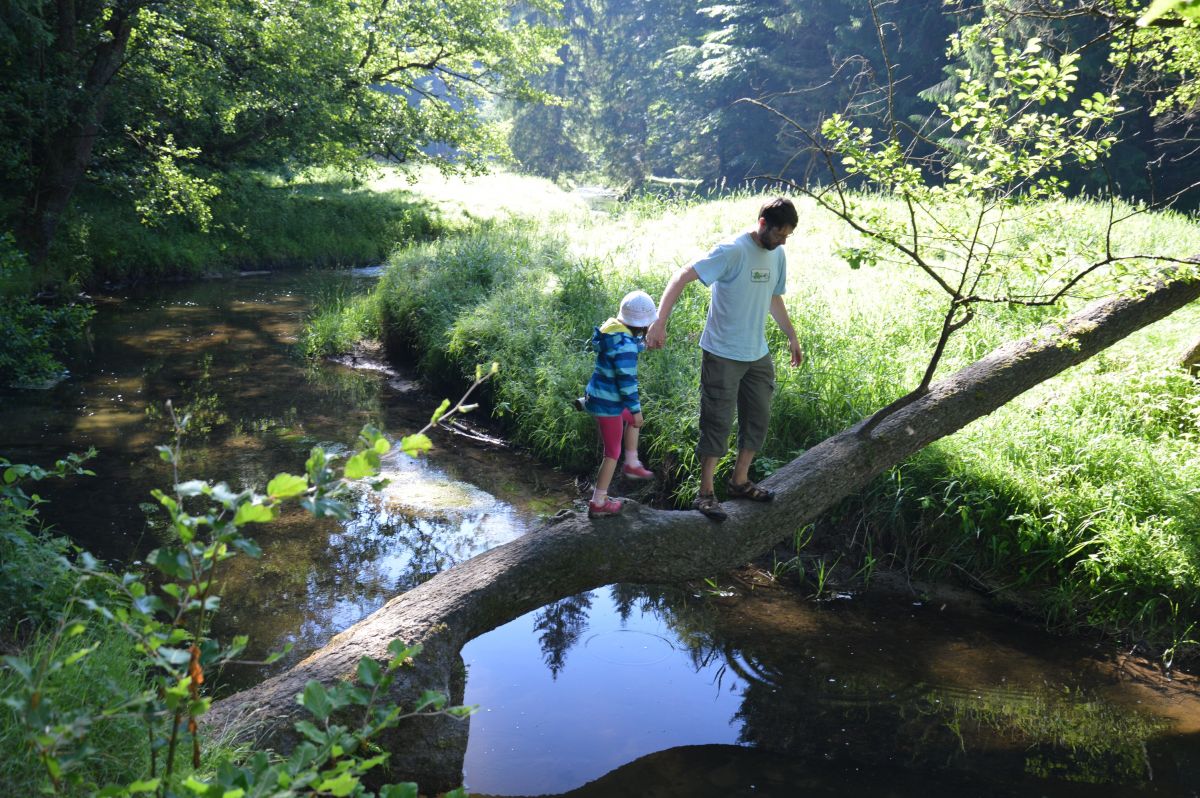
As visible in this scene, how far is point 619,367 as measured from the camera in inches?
176

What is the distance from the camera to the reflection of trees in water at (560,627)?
514cm

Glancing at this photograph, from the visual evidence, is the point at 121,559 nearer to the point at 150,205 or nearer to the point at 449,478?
the point at 449,478

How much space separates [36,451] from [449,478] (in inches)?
139

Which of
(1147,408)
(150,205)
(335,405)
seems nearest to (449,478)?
(335,405)

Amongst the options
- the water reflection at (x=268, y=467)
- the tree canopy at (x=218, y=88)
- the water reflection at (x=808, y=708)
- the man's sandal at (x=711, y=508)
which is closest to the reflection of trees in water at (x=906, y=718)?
the water reflection at (x=808, y=708)

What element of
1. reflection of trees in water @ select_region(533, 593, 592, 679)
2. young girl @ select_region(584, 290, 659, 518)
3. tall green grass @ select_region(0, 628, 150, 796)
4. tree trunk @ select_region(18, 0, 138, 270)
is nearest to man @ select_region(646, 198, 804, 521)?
young girl @ select_region(584, 290, 659, 518)

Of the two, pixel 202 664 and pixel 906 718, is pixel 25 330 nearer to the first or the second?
pixel 202 664

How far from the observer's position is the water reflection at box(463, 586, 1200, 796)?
4043 millimetres

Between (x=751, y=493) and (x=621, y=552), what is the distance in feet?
3.18

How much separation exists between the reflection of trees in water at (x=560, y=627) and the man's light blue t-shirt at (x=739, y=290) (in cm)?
196

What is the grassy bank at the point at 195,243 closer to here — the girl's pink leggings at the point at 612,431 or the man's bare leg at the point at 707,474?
the girl's pink leggings at the point at 612,431

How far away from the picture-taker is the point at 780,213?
461 centimetres

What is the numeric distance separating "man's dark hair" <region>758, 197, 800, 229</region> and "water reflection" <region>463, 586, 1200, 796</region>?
2.45 meters

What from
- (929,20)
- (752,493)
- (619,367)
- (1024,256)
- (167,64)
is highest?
(929,20)
